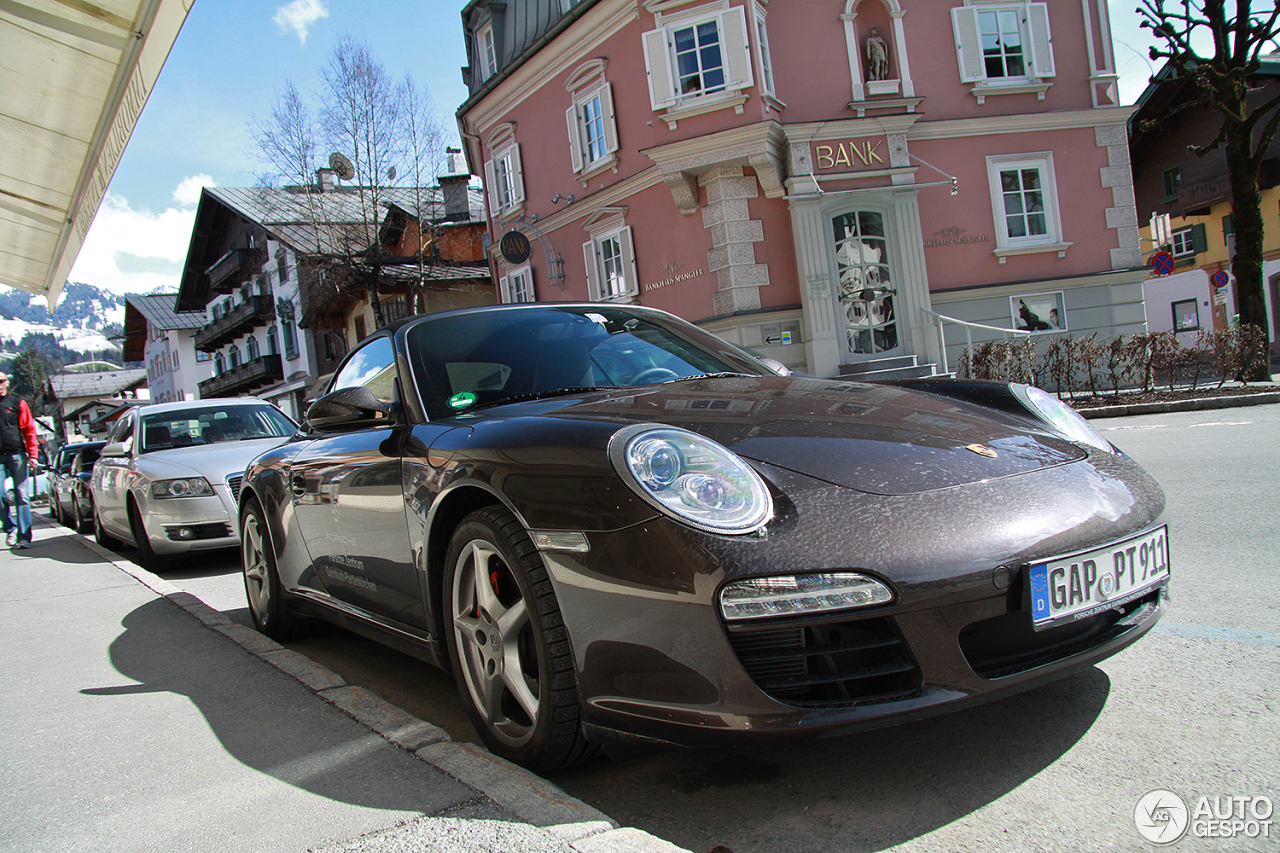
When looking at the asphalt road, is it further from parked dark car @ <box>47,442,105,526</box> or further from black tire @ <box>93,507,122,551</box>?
parked dark car @ <box>47,442,105,526</box>

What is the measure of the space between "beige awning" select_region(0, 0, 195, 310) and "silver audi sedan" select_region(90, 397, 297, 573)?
2.78 metres

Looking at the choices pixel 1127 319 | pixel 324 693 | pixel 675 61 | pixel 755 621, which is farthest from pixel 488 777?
pixel 1127 319

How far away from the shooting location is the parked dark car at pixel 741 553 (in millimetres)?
1813

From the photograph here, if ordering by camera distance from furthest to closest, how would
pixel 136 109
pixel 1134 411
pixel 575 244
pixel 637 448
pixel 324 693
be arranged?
pixel 575 244 < pixel 1134 411 < pixel 136 109 < pixel 324 693 < pixel 637 448

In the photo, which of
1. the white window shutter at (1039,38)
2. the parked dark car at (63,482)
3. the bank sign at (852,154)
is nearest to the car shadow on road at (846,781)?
the parked dark car at (63,482)

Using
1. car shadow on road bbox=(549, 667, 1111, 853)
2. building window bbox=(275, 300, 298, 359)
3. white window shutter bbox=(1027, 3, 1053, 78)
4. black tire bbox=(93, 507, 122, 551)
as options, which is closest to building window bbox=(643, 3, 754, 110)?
white window shutter bbox=(1027, 3, 1053, 78)

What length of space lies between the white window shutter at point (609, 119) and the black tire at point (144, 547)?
12.9 meters

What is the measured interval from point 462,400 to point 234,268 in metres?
Result: 42.5

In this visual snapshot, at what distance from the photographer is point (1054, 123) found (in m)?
17.3

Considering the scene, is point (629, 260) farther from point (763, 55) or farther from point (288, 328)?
point (288, 328)

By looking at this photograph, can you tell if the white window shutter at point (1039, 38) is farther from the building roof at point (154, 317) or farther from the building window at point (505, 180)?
the building roof at point (154, 317)

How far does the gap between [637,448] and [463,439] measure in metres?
0.68

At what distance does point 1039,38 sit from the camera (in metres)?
17.3

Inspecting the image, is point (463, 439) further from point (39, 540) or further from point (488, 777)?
point (39, 540)
